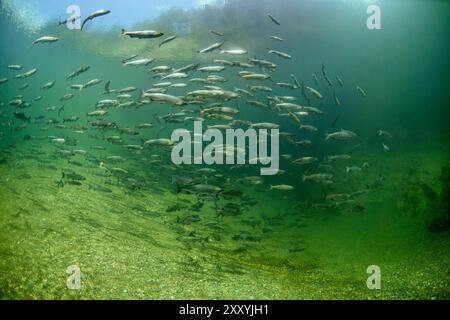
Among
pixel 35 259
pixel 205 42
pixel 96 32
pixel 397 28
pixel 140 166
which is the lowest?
pixel 35 259

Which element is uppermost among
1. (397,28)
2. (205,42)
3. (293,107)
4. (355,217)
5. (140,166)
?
(397,28)

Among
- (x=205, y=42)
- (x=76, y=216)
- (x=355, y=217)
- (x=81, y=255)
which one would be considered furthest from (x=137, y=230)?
(x=205, y=42)

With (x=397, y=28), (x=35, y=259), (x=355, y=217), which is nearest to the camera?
(x=35, y=259)

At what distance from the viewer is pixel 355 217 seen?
16375 mm

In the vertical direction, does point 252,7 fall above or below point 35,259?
above

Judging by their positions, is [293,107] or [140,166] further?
[140,166]

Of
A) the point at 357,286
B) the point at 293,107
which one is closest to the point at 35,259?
the point at 357,286

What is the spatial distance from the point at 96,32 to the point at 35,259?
27.4 m

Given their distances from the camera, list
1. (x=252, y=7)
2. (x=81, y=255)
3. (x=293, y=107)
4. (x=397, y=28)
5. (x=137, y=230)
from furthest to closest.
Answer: (x=397, y=28), (x=252, y=7), (x=293, y=107), (x=137, y=230), (x=81, y=255)

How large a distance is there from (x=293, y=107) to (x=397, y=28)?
3440cm

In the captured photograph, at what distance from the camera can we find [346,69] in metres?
56.8

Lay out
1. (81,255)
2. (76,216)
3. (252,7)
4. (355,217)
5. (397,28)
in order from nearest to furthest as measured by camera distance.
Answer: (81,255), (76,216), (355,217), (252,7), (397,28)

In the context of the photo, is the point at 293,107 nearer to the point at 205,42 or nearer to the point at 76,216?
the point at 76,216

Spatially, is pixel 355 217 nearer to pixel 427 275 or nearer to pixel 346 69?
pixel 427 275
